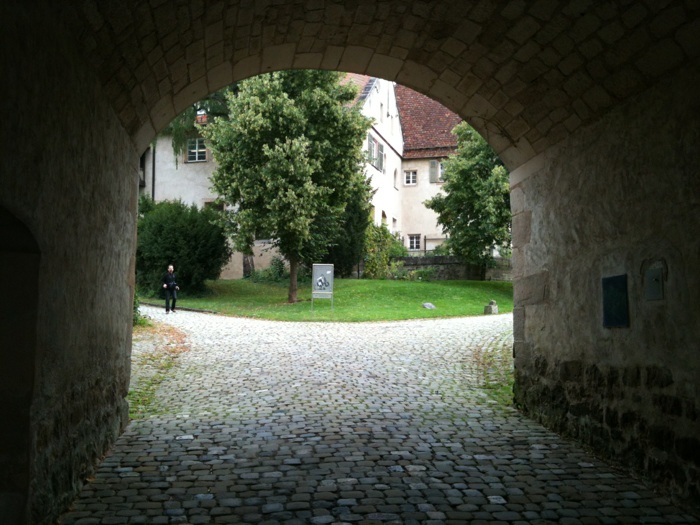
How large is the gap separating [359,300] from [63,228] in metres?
20.8

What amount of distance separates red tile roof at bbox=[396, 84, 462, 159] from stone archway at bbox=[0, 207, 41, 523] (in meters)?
39.7

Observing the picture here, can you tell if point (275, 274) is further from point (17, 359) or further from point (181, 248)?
point (17, 359)

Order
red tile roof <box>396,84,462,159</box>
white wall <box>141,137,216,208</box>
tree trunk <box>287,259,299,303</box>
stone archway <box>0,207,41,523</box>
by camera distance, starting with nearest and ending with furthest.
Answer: stone archway <box>0,207,41,523</box> < tree trunk <box>287,259,299,303</box> < white wall <box>141,137,216,208</box> < red tile roof <box>396,84,462,159</box>

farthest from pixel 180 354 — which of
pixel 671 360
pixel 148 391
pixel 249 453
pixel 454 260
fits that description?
pixel 454 260

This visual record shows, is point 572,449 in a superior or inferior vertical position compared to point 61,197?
inferior

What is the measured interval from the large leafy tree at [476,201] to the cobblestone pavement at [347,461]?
1923cm

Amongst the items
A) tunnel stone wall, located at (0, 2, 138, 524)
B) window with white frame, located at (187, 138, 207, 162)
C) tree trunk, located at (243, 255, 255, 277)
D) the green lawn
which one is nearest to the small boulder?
the green lawn

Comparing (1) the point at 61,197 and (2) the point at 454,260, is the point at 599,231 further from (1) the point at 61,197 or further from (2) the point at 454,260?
(2) the point at 454,260

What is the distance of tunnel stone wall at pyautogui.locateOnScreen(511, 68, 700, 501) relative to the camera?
4961 millimetres

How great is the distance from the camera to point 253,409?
7.99 m

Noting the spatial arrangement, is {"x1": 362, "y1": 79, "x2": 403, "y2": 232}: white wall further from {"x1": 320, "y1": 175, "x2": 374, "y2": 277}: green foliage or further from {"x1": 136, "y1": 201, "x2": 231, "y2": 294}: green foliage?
{"x1": 136, "y1": 201, "x2": 231, "y2": 294}: green foliage

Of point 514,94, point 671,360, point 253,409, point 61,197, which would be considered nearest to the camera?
point 61,197

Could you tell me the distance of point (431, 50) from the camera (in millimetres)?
7266

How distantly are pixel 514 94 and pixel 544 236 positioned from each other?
1577mm
